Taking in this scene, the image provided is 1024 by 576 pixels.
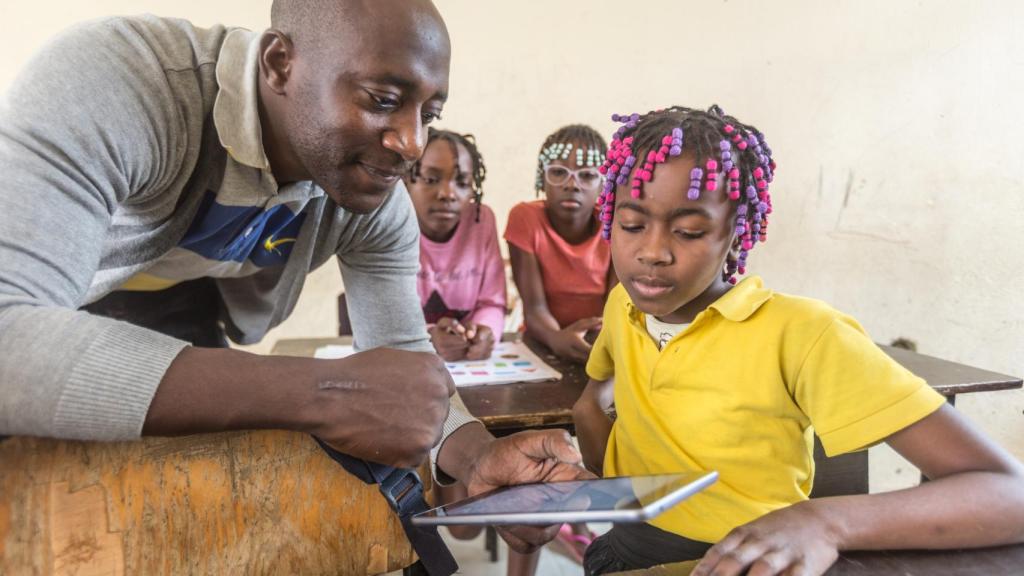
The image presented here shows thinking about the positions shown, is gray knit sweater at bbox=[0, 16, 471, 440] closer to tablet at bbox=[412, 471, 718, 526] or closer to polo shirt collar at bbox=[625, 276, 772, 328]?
tablet at bbox=[412, 471, 718, 526]

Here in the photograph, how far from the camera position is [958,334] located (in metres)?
2.72

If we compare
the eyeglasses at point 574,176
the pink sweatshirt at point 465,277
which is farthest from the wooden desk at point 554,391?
the eyeglasses at point 574,176

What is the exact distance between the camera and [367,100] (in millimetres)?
982

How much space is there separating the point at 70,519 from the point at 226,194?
24.1 inches

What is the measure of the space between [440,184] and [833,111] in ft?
6.39

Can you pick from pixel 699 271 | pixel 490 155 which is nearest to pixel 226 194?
pixel 699 271

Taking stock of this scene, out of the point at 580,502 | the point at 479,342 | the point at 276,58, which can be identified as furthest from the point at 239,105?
the point at 479,342

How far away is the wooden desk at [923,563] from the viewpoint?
68 cm

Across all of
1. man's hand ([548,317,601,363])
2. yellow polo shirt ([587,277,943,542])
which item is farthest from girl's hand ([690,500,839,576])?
man's hand ([548,317,601,363])

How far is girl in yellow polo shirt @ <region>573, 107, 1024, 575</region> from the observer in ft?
2.35

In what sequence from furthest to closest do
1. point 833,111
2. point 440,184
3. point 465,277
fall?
point 833,111, point 465,277, point 440,184

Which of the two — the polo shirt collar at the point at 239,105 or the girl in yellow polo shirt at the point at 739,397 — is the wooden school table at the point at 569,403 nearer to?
the girl in yellow polo shirt at the point at 739,397

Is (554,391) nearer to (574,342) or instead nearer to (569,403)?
(569,403)

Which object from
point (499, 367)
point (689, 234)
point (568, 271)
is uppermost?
point (689, 234)
